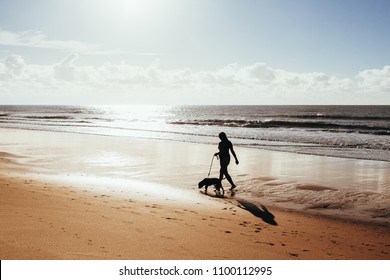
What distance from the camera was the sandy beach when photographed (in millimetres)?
5219

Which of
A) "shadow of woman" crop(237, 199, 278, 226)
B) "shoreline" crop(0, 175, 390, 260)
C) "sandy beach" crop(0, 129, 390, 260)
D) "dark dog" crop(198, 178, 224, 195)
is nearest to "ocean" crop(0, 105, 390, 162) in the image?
"dark dog" crop(198, 178, 224, 195)

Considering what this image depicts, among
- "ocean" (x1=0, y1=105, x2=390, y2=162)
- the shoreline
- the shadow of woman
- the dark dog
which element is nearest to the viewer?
the shoreline

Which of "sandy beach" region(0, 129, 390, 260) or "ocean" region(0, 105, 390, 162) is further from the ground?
"ocean" region(0, 105, 390, 162)

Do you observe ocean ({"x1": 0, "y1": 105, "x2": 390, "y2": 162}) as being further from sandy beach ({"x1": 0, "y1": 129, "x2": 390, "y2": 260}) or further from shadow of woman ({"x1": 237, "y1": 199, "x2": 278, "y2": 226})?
sandy beach ({"x1": 0, "y1": 129, "x2": 390, "y2": 260})

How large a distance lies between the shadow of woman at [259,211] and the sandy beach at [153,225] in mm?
21

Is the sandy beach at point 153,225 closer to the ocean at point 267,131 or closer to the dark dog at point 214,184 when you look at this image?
the dark dog at point 214,184

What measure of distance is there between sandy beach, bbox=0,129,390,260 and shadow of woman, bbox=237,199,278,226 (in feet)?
Result: 0.07

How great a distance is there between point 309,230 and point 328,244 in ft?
2.73

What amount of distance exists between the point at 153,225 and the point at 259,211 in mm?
3095

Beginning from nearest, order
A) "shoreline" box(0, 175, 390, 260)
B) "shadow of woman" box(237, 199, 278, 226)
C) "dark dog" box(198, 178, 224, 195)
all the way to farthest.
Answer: "shoreline" box(0, 175, 390, 260) < "shadow of woman" box(237, 199, 278, 226) < "dark dog" box(198, 178, 224, 195)

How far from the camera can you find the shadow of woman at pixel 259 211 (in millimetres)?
7777

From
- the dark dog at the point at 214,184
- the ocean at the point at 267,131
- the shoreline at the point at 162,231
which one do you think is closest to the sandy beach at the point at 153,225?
the shoreline at the point at 162,231

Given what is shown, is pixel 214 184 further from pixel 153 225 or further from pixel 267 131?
pixel 267 131

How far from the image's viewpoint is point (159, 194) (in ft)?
32.4
